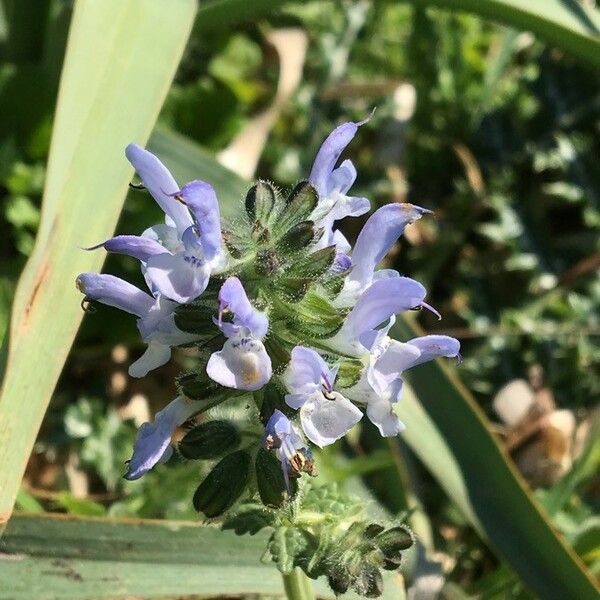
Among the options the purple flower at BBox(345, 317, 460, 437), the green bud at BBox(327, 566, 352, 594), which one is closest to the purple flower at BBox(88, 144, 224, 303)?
the purple flower at BBox(345, 317, 460, 437)

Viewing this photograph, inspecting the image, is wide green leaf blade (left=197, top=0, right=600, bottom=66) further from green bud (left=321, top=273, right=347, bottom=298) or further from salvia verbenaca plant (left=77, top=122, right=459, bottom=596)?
green bud (left=321, top=273, right=347, bottom=298)

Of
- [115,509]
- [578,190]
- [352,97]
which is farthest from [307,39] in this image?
[115,509]

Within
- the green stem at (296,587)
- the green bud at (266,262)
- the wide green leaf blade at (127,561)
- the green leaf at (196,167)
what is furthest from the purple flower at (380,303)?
the green leaf at (196,167)

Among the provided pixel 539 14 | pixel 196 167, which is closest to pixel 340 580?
pixel 196 167

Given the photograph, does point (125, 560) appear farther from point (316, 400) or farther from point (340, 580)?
point (316, 400)

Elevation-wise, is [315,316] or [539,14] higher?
[539,14]
